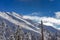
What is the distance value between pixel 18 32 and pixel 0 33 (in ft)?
41.4

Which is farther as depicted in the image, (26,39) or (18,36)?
(26,39)

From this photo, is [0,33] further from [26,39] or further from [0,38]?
[26,39]

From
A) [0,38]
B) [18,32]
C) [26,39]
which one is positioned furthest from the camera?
[26,39]

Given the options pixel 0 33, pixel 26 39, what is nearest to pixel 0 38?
pixel 0 33

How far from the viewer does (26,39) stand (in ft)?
536

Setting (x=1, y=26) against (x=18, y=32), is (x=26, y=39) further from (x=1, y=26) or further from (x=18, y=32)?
(x=18, y=32)

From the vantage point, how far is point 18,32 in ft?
281

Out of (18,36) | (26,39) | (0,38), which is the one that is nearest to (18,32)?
(18,36)

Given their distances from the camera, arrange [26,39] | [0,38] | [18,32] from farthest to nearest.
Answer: [26,39] → [0,38] → [18,32]

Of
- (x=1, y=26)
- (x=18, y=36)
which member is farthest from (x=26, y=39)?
(x=18, y=36)

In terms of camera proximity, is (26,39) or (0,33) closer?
(0,33)

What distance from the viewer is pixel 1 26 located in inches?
3930

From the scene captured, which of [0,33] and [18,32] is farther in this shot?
[0,33]

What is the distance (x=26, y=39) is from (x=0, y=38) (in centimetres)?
6989
